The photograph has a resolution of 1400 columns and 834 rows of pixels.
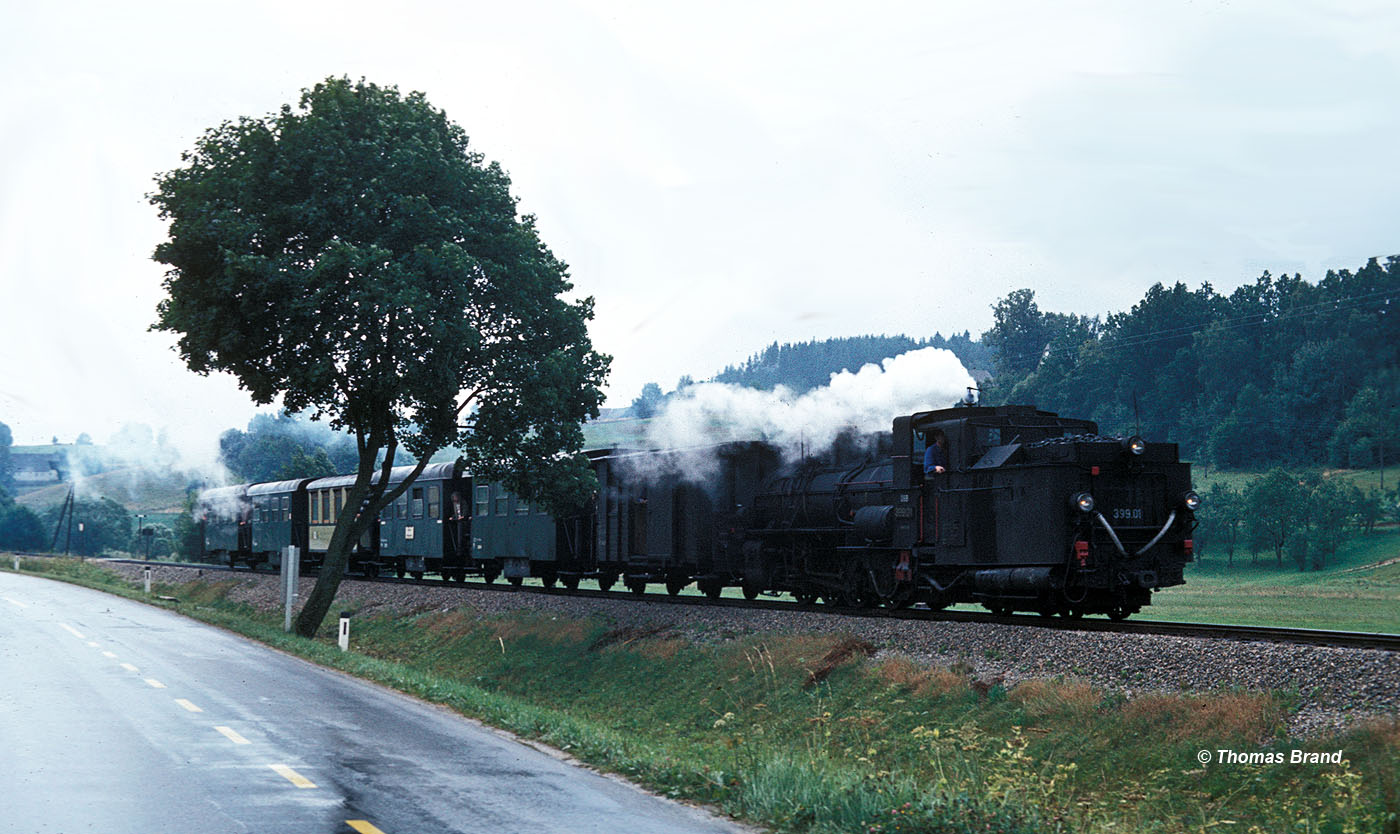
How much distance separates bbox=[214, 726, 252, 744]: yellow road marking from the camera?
12.4 m

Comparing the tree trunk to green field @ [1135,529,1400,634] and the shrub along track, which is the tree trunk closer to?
the shrub along track

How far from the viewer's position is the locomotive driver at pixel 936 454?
64.3ft

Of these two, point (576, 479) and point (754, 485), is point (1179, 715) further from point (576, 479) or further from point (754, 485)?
point (576, 479)

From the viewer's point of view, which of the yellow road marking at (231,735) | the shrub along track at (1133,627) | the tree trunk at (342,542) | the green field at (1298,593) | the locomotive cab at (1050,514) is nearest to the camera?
the yellow road marking at (231,735)

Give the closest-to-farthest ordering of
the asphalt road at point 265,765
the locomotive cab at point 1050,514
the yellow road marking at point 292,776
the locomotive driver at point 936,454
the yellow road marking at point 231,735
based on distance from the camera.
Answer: the asphalt road at point 265,765, the yellow road marking at point 292,776, the yellow road marking at point 231,735, the locomotive cab at point 1050,514, the locomotive driver at point 936,454

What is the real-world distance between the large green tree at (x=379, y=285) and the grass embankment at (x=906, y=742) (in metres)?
6.34

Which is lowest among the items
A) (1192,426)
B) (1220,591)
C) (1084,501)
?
(1220,591)

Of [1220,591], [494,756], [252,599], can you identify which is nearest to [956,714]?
[494,756]

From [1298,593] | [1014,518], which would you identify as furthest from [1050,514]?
[1298,593]

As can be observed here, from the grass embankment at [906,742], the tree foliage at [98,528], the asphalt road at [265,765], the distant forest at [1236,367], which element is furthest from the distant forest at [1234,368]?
the tree foliage at [98,528]

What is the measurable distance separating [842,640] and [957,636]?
222cm

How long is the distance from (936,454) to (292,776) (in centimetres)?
1215

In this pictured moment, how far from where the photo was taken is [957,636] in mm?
17953

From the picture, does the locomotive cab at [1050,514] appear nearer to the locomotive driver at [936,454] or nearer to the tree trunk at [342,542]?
the locomotive driver at [936,454]
